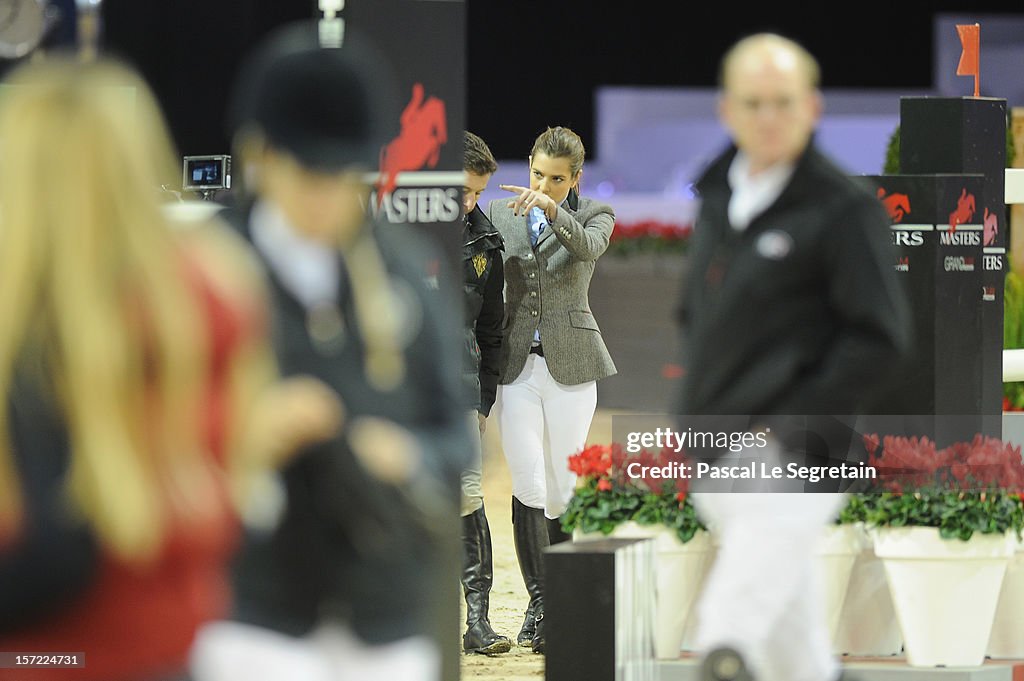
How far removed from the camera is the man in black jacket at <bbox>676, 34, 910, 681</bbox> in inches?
115

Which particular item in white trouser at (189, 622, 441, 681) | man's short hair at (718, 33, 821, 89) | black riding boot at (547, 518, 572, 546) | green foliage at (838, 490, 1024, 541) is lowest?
black riding boot at (547, 518, 572, 546)

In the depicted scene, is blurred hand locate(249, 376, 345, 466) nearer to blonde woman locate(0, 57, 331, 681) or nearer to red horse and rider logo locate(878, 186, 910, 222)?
blonde woman locate(0, 57, 331, 681)

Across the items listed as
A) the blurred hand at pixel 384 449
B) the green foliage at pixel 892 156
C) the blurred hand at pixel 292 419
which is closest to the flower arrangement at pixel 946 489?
the green foliage at pixel 892 156

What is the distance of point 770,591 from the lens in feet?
10.4

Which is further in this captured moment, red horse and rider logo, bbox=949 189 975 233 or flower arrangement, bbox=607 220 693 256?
flower arrangement, bbox=607 220 693 256

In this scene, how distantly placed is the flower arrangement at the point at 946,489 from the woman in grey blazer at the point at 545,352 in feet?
4.57

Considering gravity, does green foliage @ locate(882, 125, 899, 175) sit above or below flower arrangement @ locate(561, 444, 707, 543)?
above

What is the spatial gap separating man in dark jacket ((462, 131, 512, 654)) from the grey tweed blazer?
0.06 meters

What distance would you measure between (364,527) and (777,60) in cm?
115

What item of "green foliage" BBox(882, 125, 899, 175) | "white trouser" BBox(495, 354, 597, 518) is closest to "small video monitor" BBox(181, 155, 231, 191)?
"green foliage" BBox(882, 125, 899, 175)

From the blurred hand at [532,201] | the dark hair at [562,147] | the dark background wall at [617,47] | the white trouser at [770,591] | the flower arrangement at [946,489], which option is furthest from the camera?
the dark background wall at [617,47]

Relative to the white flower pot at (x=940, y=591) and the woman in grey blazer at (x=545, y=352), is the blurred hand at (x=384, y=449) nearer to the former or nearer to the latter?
the white flower pot at (x=940, y=591)

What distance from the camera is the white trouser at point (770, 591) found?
124 inches

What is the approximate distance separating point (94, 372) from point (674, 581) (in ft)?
7.11
